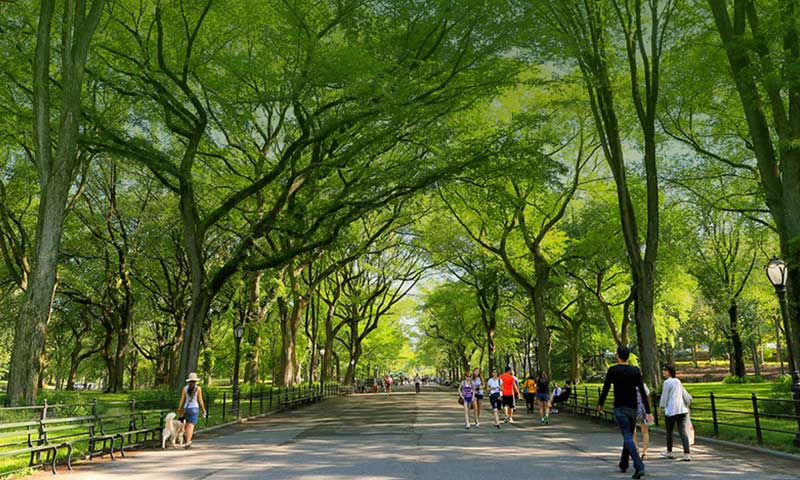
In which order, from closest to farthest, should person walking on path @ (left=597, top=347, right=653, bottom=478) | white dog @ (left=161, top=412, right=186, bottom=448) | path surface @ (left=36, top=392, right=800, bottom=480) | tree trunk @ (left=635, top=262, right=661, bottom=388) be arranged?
person walking on path @ (left=597, top=347, right=653, bottom=478) < path surface @ (left=36, top=392, right=800, bottom=480) < white dog @ (left=161, top=412, right=186, bottom=448) < tree trunk @ (left=635, top=262, right=661, bottom=388)

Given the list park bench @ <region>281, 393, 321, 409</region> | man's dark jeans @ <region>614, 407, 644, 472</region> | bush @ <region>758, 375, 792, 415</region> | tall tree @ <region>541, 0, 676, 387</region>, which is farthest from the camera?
park bench @ <region>281, 393, 321, 409</region>

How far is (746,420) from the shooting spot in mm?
17719

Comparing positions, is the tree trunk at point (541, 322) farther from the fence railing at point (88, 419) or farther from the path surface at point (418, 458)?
the fence railing at point (88, 419)

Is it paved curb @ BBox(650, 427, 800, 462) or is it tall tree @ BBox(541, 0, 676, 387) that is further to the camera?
tall tree @ BBox(541, 0, 676, 387)

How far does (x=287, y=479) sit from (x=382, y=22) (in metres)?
14.7

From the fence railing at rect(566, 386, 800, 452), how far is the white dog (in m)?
9.33

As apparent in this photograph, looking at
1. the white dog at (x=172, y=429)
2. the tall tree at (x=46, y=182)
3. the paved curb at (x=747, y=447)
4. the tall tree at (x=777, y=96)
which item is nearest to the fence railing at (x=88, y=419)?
the white dog at (x=172, y=429)

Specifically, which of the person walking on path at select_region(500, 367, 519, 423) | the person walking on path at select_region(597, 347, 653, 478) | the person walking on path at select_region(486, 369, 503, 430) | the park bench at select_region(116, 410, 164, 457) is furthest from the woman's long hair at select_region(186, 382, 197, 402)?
the person walking on path at select_region(500, 367, 519, 423)

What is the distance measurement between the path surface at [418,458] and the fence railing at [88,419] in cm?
76

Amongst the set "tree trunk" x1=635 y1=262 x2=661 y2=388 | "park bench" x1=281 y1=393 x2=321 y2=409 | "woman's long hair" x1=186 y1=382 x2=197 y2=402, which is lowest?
"park bench" x1=281 y1=393 x2=321 y2=409

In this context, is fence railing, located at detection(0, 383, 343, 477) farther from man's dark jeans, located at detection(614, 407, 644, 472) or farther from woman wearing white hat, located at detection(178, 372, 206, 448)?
man's dark jeans, located at detection(614, 407, 644, 472)

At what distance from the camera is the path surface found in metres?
8.80

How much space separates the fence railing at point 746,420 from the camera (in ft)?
36.6

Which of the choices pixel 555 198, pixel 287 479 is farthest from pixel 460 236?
pixel 287 479
